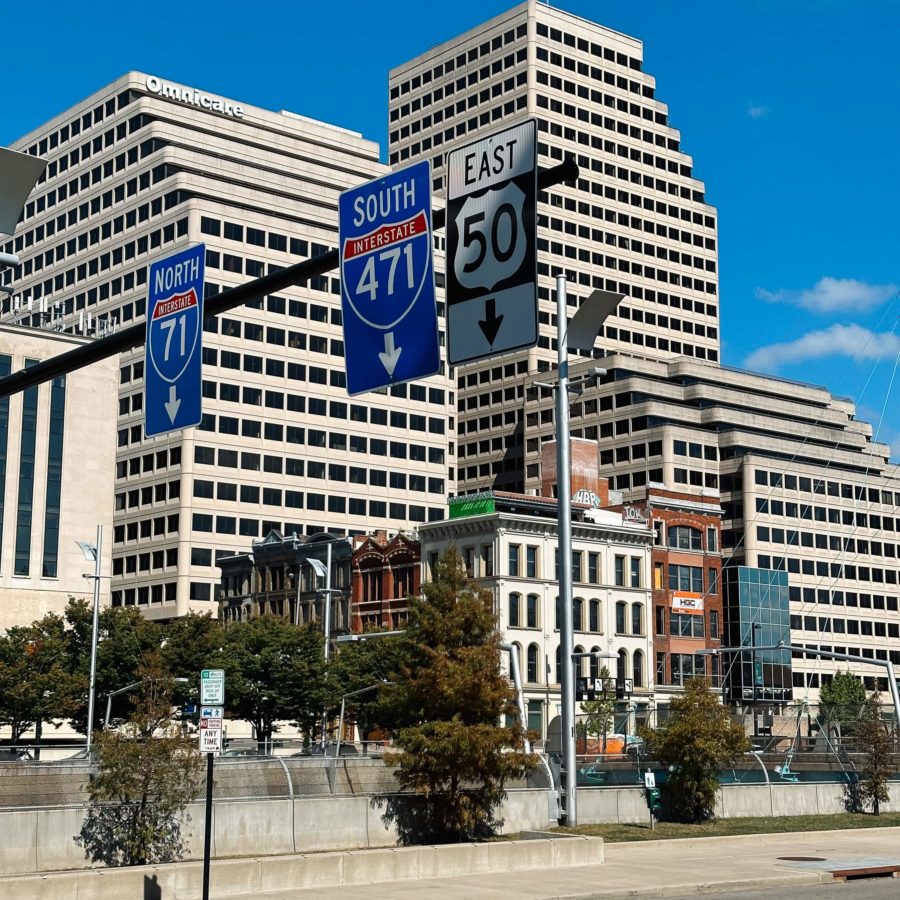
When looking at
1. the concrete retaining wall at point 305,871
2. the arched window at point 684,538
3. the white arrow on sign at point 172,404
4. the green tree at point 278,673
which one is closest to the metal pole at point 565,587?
the concrete retaining wall at point 305,871

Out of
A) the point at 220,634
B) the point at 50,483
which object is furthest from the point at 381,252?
the point at 50,483

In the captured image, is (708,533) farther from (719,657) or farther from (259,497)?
(259,497)

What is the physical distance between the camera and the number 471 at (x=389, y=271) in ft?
47.0

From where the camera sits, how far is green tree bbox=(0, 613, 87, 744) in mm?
79062

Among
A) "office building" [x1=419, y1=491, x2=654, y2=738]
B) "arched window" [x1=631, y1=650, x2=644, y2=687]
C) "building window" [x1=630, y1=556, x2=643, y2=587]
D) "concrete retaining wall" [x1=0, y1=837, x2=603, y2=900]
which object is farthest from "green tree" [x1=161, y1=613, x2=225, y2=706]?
"concrete retaining wall" [x1=0, y1=837, x2=603, y2=900]

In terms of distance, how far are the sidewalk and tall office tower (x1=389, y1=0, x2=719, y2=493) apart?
11212 cm

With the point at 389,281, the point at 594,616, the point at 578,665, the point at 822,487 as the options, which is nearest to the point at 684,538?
the point at 594,616

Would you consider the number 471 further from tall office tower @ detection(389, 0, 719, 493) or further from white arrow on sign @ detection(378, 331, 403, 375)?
tall office tower @ detection(389, 0, 719, 493)

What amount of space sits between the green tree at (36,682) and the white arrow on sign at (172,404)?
216ft

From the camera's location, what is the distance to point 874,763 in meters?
46.8

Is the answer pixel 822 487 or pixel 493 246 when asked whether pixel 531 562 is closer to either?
pixel 822 487

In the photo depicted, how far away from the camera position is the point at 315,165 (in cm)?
14688

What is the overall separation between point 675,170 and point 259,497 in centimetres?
7542

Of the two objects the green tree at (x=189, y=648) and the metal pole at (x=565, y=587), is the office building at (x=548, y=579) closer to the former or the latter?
the green tree at (x=189, y=648)
